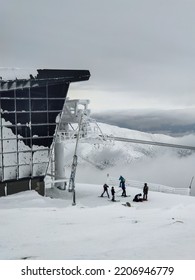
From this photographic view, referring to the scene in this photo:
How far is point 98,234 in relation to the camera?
47.6 ft

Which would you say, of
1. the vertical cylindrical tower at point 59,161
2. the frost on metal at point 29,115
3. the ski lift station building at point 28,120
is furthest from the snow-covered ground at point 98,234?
the vertical cylindrical tower at point 59,161

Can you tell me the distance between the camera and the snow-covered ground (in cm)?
1174

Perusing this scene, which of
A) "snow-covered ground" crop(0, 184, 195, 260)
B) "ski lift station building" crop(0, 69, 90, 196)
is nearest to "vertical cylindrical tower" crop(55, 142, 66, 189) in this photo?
"ski lift station building" crop(0, 69, 90, 196)

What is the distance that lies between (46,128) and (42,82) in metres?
3.57

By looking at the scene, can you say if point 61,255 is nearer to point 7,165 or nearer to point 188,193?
point 7,165

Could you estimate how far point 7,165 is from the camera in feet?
91.6

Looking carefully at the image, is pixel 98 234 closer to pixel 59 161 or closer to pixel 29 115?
pixel 29 115

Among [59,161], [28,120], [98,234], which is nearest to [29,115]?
[28,120]

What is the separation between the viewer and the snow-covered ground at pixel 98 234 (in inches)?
462

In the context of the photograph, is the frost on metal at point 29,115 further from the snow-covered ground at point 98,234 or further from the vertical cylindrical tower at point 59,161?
the snow-covered ground at point 98,234

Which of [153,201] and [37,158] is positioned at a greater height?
[37,158]

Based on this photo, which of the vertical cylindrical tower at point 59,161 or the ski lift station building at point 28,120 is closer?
the ski lift station building at point 28,120

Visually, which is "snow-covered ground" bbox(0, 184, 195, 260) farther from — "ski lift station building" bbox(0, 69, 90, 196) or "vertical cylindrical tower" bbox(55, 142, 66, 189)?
"vertical cylindrical tower" bbox(55, 142, 66, 189)
